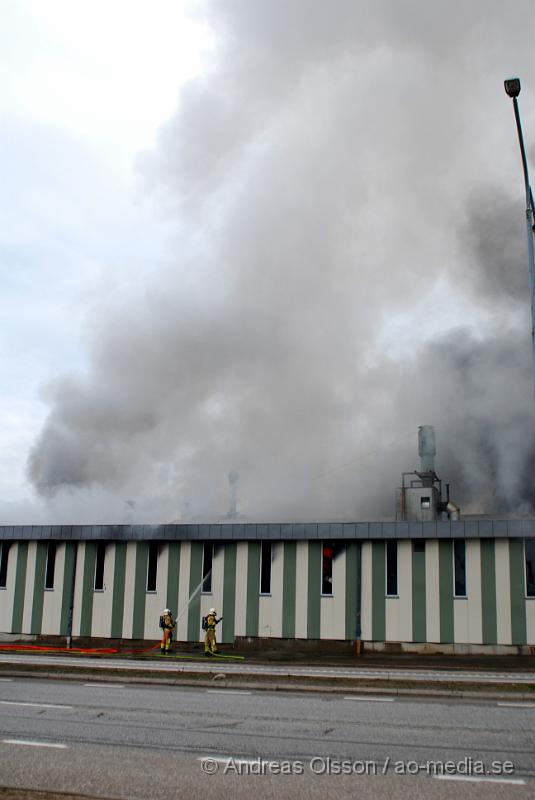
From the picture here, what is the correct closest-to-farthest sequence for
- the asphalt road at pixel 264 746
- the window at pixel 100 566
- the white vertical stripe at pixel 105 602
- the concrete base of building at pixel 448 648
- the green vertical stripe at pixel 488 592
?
1. the asphalt road at pixel 264 746
2. the concrete base of building at pixel 448 648
3. the green vertical stripe at pixel 488 592
4. the white vertical stripe at pixel 105 602
5. the window at pixel 100 566

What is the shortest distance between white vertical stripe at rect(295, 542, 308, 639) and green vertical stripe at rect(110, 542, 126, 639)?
6336mm

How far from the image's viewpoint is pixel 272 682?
15695 millimetres

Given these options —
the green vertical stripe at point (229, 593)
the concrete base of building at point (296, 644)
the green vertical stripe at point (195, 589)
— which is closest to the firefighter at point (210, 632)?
the concrete base of building at point (296, 644)

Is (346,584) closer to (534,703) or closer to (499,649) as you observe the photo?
(499,649)

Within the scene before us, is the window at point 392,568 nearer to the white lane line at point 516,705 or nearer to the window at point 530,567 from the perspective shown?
the window at point 530,567

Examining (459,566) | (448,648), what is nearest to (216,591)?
(448,648)

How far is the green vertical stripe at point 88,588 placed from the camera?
28.0m

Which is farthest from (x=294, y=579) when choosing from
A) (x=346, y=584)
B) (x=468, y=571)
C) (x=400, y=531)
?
(x=468, y=571)

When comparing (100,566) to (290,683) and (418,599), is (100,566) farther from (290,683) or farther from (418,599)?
(290,683)

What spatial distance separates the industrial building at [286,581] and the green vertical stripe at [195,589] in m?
0.04

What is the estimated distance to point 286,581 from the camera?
25.8 m

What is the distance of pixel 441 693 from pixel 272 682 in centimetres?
332

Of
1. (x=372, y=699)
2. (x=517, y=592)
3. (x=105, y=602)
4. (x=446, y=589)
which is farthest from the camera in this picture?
(x=105, y=602)

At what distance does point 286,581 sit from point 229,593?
2.01 m
